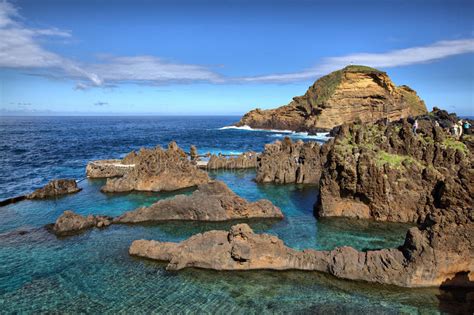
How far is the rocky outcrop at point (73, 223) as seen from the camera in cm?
2617

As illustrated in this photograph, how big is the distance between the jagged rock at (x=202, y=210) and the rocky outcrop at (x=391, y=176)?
17.4 feet

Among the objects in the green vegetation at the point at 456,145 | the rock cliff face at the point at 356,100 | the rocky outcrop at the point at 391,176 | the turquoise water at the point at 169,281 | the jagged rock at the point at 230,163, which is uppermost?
the rock cliff face at the point at 356,100

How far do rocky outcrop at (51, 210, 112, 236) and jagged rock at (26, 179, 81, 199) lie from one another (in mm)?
12009

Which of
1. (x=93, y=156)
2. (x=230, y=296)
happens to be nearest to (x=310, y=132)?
(x=93, y=156)

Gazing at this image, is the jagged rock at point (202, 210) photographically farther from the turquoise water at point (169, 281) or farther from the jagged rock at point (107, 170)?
the jagged rock at point (107, 170)

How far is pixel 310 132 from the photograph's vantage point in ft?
386

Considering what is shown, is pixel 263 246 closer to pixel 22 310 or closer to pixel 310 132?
pixel 22 310

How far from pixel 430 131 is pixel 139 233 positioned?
1050 inches

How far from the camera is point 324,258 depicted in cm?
1958

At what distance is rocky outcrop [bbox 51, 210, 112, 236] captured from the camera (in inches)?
1030

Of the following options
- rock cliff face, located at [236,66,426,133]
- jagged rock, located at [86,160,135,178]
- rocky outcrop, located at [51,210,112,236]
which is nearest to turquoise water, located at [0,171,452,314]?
rocky outcrop, located at [51,210,112,236]

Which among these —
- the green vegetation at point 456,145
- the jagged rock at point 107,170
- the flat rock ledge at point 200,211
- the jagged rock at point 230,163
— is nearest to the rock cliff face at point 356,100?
the jagged rock at point 230,163

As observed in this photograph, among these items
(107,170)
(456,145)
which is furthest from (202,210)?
(107,170)

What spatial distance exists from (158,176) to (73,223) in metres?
14.3
